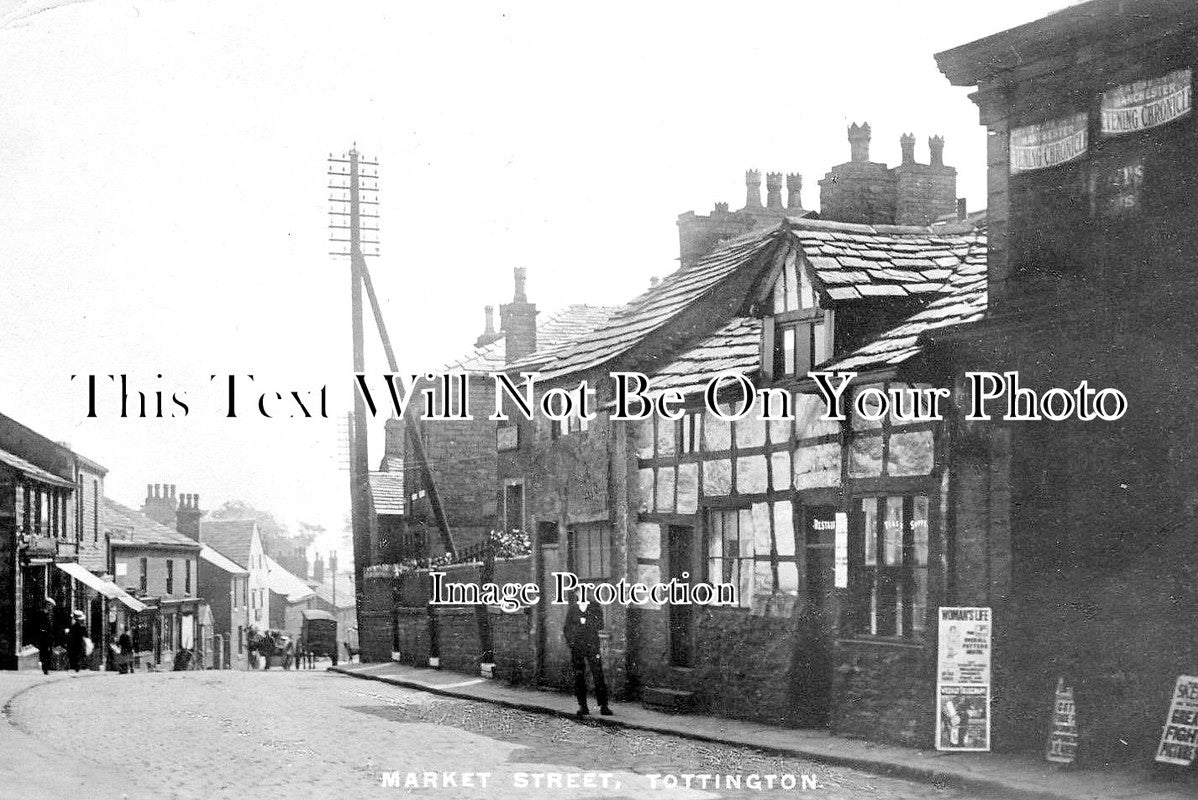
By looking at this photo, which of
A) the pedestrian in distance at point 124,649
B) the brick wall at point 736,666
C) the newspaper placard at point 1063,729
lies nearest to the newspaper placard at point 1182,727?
the newspaper placard at point 1063,729

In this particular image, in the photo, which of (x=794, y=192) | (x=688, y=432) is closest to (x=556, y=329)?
(x=794, y=192)

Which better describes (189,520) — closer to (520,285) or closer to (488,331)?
(488,331)

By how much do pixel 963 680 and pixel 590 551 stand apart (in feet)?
25.1

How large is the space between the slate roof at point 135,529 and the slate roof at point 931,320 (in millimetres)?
30825

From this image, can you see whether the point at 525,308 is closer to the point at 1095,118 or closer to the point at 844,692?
the point at 844,692

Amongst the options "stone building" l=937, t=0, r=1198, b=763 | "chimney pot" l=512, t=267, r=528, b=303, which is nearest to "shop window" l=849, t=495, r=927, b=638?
"stone building" l=937, t=0, r=1198, b=763

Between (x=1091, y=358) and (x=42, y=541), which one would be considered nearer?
(x=1091, y=358)

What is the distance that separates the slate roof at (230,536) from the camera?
54.2 m

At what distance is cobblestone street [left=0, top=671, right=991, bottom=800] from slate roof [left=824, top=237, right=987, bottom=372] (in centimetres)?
364

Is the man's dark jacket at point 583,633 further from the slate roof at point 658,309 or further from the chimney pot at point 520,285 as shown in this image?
the chimney pot at point 520,285

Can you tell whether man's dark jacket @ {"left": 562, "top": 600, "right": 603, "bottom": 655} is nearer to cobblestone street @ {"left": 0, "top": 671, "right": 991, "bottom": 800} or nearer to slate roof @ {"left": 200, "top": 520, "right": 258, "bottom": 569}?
cobblestone street @ {"left": 0, "top": 671, "right": 991, "bottom": 800}

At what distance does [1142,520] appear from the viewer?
35.9 feet

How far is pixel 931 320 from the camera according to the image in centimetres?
1377

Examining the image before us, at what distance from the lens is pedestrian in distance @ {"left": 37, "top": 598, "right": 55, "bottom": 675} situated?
25.5m
